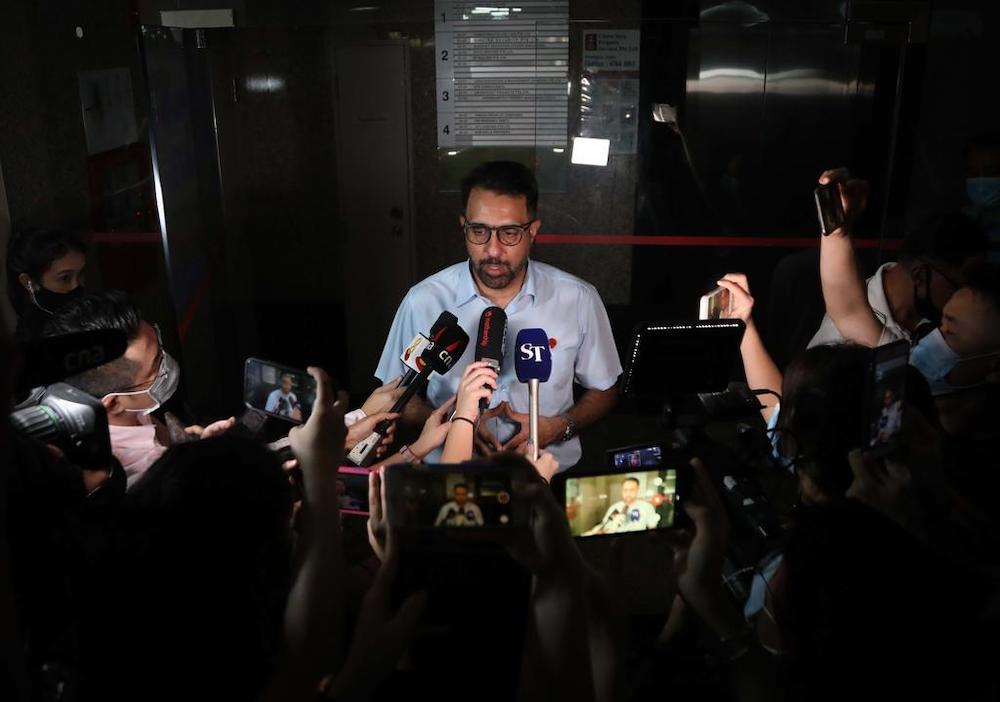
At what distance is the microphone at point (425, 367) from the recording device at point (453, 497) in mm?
719

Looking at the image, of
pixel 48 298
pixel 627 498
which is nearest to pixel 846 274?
pixel 627 498

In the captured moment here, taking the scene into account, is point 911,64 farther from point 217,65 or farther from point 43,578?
point 43,578

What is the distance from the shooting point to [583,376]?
2869 millimetres

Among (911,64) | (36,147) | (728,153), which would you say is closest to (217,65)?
(36,147)

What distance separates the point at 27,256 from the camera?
2.89 meters

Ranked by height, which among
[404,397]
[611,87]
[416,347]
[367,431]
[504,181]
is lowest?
[367,431]

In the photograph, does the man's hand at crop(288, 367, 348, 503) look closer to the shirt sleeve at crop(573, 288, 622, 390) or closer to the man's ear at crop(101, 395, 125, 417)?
the man's ear at crop(101, 395, 125, 417)

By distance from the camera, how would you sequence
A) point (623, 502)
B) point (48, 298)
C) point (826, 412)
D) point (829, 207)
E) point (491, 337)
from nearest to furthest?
point (623, 502)
point (826, 412)
point (491, 337)
point (48, 298)
point (829, 207)

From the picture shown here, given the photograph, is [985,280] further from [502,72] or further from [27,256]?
[27,256]

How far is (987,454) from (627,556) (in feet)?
3.95

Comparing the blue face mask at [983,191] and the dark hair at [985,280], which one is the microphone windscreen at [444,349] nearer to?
the dark hair at [985,280]

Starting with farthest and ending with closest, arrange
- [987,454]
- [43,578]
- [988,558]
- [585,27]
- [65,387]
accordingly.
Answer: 1. [585,27]
2. [987,454]
3. [988,558]
4. [65,387]
5. [43,578]

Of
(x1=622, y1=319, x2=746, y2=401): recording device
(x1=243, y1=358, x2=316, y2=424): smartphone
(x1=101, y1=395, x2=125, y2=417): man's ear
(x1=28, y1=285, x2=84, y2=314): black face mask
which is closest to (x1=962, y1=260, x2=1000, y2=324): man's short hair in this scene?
(x1=622, y1=319, x2=746, y2=401): recording device

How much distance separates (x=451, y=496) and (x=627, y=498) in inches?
16.2
